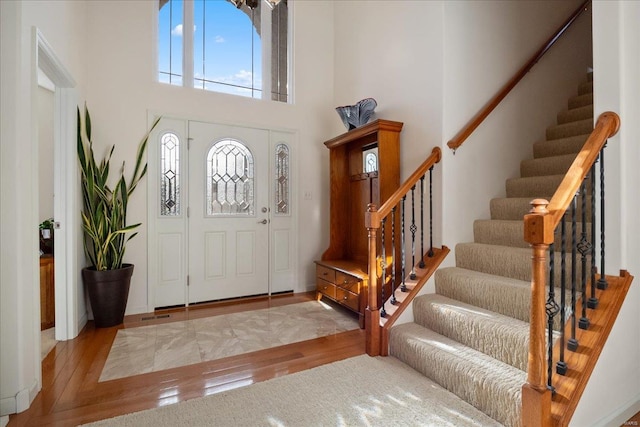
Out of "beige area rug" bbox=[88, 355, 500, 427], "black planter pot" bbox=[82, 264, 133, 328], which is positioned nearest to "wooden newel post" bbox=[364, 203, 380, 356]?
"beige area rug" bbox=[88, 355, 500, 427]

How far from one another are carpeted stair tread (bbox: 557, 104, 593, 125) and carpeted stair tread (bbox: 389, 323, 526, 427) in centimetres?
261

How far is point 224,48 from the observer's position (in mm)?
3809

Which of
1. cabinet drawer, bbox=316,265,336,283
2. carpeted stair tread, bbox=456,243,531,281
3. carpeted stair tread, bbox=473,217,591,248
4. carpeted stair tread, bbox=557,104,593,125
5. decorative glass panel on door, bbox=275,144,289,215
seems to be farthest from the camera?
decorative glass panel on door, bbox=275,144,289,215

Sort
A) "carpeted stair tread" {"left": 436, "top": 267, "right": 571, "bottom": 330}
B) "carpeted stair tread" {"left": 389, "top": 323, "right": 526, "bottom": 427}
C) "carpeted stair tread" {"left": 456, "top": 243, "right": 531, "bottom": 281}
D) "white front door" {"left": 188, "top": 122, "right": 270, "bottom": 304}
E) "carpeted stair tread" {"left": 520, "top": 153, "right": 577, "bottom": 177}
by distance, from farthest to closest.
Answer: "white front door" {"left": 188, "top": 122, "right": 270, "bottom": 304} → "carpeted stair tread" {"left": 520, "top": 153, "right": 577, "bottom": 177} → "carpeted stair tread" {"left": 456, "top": 243, "right": 531, "bottom": 281} → "carpeted stair tread" {"left": 436, "top": 267, "right": 571, "bottom": 330} → "carpeted stair tread" {"left": 389, "top": 323, "right": 526, "bottom": 427}

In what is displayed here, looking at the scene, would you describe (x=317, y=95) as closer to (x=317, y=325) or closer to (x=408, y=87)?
(x=408, y=87)

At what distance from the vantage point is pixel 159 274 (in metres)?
3.36

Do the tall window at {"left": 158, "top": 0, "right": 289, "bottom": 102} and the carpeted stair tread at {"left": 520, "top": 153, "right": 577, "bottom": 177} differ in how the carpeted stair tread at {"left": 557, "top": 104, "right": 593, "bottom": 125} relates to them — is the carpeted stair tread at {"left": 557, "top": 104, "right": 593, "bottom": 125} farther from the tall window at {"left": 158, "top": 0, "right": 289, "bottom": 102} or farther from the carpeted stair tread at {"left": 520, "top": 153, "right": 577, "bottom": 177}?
the tall window at {"left": 158, "top": 0, "right": 289, "bottom": 102}

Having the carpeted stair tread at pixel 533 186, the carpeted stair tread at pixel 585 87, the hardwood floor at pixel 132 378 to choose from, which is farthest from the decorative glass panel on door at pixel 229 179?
the carpeted stair tread at pixel 585 87

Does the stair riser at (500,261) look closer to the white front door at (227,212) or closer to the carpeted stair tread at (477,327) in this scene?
the carpeted stair tread at (477,327)

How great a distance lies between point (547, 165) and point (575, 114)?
0.78 m

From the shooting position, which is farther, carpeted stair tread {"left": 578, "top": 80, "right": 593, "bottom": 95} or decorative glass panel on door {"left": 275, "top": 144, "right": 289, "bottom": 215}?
decorative glass panel on door {"left": 275, "top": 144, "right": 289, "bottom": 215}

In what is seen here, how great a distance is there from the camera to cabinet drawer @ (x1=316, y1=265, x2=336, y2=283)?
3352 mm

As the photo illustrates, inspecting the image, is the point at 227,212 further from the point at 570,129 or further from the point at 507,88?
the point at 570,129

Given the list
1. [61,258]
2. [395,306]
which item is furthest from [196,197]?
[395,306]
